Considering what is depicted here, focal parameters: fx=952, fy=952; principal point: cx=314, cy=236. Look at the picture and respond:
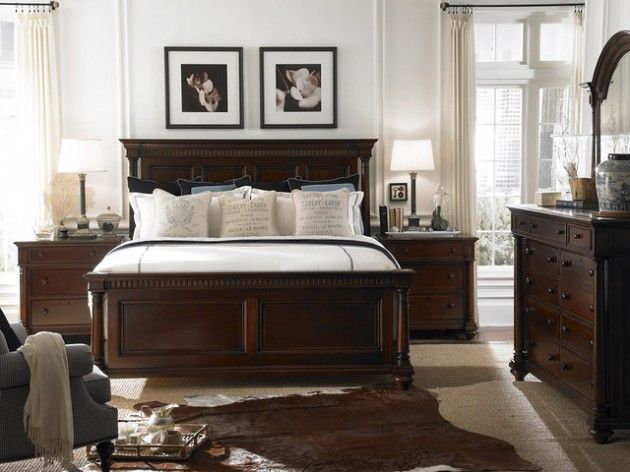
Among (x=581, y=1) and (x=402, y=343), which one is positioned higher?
(x=581, y=1)

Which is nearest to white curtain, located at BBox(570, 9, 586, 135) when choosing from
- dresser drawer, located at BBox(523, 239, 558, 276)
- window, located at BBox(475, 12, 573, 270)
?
window, located at BBox(475, 12, 573, 270)

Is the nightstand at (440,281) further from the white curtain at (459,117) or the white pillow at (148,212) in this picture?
the white pillow at (148,212)

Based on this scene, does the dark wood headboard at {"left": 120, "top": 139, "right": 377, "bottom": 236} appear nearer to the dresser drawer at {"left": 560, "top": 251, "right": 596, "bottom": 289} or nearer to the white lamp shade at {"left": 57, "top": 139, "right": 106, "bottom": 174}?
the white lamp shade at {"left": 57, "top": 139, "right": 106, "bottom": 174}

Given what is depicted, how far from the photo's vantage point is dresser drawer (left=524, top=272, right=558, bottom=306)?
5102 mm

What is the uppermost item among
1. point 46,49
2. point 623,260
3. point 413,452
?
point 46,49

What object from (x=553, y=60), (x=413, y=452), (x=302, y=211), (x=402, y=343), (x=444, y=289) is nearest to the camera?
(x=413, y=452)

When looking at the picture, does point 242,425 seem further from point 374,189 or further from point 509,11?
point 509,11

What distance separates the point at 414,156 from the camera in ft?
24.1

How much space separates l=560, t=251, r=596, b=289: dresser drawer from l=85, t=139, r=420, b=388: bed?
0.96m

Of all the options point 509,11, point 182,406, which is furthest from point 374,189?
point 182,406

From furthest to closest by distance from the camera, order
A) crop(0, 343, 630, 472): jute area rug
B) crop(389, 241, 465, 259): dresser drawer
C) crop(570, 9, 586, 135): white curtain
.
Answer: crop(570, 9, 586, 135): white curtain, crop(389, 241, 465, 259): dresser drawer, crop(0, 343, 630, 472): jute area rug

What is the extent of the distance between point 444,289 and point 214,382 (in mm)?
2189

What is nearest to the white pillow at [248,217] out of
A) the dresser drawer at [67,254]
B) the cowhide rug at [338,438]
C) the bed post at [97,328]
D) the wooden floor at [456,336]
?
the dresser drawer at [67,254]

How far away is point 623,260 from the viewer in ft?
14.2
